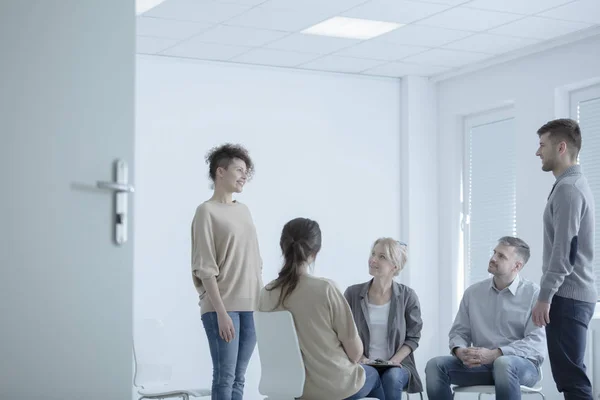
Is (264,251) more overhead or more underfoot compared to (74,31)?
more underfoot

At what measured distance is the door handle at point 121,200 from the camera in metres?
2.82

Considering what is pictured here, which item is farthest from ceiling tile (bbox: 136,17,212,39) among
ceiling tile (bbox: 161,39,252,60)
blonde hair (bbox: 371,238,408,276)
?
blonde hair (bbox: 371,238,408,276)

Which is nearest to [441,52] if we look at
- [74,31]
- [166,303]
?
[166,303]

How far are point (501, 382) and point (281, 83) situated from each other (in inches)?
145

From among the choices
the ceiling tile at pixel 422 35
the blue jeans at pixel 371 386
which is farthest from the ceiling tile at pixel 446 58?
the blue jeans at pixel 371 386

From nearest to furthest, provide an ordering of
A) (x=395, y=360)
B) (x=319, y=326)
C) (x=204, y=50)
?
1. (x=319, y=326)
2. (x=395, y=360)
3. (x=204, y=50)

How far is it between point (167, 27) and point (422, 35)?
1.81 meters

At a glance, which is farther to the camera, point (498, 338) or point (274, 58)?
point (274, 58)

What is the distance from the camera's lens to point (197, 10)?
612 centimetres

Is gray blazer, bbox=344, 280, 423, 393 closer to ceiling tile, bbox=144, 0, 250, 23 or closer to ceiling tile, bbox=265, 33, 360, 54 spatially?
ceiling tile, bbox=144, 0, 250, 23

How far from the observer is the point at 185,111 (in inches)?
287

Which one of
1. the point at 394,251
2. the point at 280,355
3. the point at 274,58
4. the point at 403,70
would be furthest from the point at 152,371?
the point at 403,70

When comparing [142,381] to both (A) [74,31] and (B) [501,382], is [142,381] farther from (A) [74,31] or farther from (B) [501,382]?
(A) [74,31]

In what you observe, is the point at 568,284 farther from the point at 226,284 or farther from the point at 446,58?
the point at 446,58
